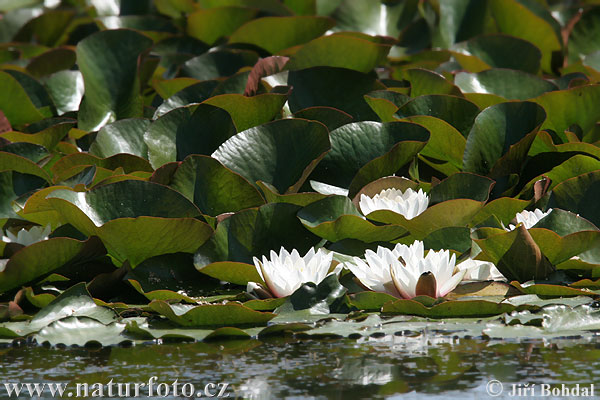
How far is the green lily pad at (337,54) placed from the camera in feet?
10.3

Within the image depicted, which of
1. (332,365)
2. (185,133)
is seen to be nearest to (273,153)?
(185,133)

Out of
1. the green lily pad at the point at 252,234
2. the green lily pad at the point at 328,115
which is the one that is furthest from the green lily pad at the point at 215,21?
the green lily pad at the point at 252,234

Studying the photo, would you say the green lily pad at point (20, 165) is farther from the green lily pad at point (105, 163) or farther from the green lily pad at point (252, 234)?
the green lily pad at point (252, 234)

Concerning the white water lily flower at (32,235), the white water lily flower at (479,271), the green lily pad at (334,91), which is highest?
the green lily pad at (334,91)

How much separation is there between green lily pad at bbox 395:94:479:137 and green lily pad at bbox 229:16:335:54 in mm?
1150

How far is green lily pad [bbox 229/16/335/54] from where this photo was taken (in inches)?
148

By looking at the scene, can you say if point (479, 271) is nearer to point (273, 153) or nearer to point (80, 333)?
point (273, 153)

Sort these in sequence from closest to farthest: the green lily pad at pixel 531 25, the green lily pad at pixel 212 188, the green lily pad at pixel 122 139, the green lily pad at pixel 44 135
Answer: the green lily pad at pixel 212 188 < the green lily pad at pixel 122 139 < the green lily pad at pixel 44 135 < the green lily pad at pixel 531 25

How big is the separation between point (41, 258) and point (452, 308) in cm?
110

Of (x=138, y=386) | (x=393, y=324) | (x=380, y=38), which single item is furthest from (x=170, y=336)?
(x=380, y=38)

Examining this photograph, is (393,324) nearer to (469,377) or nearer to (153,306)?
(469,377)

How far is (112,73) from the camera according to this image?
133 inches

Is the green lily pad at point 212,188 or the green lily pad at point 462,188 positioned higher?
the green lily pad at point 212,188

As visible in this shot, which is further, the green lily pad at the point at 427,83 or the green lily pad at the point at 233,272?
the green lily pad at the point at 427,83
